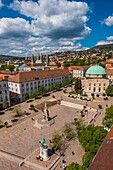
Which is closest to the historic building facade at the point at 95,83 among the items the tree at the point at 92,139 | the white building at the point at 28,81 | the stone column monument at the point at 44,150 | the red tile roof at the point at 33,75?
the white building at the point at 28,81

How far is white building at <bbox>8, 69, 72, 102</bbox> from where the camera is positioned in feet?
233

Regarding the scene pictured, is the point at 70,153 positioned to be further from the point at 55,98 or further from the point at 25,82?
the point at 25,82

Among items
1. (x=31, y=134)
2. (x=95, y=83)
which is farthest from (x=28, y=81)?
(x=31, y=134)

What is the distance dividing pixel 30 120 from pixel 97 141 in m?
24.0

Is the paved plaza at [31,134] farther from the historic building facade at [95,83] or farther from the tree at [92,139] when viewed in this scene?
the historic building facade at [95,83]

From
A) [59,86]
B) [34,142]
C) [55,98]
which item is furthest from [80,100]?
[34,142]

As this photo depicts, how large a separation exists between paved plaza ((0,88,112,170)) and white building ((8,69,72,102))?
12.3 m

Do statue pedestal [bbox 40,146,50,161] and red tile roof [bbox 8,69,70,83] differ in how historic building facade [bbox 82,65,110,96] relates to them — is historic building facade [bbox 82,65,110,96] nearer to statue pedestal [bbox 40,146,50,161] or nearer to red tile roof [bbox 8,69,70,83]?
red tile roof [bbox 8,69,70,83]

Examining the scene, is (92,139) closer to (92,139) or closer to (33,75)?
(92,139)

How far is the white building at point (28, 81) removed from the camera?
233ft

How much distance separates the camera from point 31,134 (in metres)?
38.5

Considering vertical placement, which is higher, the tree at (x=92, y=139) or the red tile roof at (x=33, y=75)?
the red tile roof at (x=33, y=75)

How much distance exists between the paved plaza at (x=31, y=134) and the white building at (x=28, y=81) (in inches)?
486

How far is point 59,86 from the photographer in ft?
279
